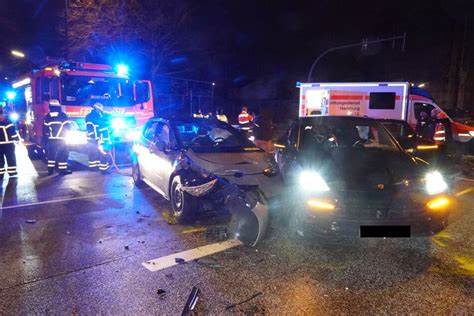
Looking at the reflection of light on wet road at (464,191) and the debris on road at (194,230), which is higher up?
the reflection of light on wet road at (464,191)

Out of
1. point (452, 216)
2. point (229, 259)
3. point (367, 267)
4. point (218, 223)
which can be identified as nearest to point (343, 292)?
point (367, 267)

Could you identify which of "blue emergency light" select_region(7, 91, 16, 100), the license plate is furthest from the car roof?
"blue emergency light" select_region(7, 91, 16, 100)

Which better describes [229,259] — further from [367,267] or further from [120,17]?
[120,17]

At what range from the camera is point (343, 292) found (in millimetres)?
3492

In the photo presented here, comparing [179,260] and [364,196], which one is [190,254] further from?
[364,196]

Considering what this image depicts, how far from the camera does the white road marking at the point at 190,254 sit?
13.3 feet

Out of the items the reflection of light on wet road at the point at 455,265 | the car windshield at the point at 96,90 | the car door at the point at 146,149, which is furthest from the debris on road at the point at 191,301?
the car windshield at the point at 96,90

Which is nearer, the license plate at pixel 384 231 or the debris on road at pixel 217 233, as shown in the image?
the license plate at pixel 384 231

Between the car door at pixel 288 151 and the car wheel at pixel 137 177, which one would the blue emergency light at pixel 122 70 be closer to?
the car wheel at pixel 137 177

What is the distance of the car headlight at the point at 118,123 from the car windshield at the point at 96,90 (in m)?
0.47

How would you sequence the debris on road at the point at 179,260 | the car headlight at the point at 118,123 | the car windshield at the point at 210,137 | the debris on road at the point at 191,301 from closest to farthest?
the debris on road at the point at 191,301, the debris on road at the point at 179,260, the car windshield at the point at 210,137, the car headlight at the point at 118,123

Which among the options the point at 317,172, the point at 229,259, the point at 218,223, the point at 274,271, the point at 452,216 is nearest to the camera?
the point at 274,271

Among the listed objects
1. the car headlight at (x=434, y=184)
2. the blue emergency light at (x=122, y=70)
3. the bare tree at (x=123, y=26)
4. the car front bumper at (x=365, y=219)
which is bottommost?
the car front bumper at (x=365, y=219)

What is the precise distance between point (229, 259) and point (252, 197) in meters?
0.79
